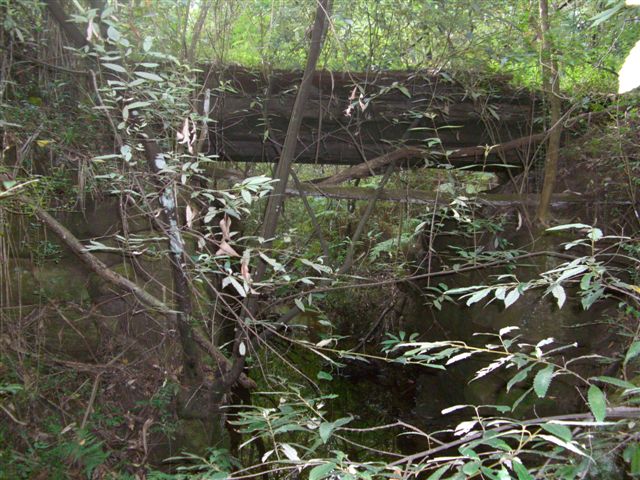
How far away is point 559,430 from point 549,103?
3924 mm

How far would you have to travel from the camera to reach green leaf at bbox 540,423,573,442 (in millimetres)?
1144

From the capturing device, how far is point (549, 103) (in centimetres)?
446

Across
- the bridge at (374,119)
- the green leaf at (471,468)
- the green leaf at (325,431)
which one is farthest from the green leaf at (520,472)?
the bridge at (374,119)

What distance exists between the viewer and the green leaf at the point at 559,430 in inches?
45.0

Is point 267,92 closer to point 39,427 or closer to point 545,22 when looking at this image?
point 545,22

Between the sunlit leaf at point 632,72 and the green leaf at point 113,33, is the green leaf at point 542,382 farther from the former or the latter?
the green leaf at point 113,33

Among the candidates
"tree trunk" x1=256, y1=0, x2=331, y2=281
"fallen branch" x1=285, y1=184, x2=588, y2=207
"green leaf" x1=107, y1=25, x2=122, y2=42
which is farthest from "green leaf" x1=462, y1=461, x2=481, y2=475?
"fallen branch" x1=285, y1=184, x2=588, y2=207

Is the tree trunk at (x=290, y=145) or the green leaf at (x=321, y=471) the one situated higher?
the tree trunk at (x=290, y=145)

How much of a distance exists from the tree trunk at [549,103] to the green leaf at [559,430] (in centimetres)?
309

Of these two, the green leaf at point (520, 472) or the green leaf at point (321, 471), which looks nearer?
the green leaf at point (520, 472)

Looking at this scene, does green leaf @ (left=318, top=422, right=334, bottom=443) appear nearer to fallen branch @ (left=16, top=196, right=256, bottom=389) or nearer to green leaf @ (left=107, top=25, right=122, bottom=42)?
fallen branch @ (left=16, top=196, right=256, bottom=389)

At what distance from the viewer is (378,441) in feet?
17.7

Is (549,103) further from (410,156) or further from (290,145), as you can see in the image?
(290,145)

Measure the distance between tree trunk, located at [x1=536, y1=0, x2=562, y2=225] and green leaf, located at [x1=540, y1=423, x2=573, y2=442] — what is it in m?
3.09
